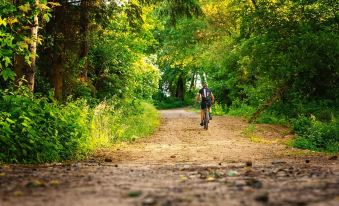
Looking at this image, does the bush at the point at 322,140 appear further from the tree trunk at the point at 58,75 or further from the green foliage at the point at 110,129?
the tree trunk at the point at 58,75

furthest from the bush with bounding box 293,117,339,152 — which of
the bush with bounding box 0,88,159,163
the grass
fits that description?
the bush with bounding box 0,88,159,163

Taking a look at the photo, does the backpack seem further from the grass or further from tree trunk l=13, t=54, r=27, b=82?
tree trunk l=13, t=54, r=27, b=82

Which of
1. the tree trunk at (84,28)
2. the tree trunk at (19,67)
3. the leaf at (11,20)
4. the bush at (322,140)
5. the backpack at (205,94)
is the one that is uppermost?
the tree trunk at (84,28)

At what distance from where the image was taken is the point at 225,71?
35281 mm

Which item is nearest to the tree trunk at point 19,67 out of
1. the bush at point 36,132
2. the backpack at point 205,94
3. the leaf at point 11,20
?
the bush at point 36,132

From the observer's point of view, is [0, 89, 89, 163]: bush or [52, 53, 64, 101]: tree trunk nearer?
[0, 89, 89, 163]: bush

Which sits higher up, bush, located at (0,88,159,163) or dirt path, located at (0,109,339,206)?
bush, located at (0,88,159,163)

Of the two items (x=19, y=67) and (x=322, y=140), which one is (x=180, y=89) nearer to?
(x=322, y=140)

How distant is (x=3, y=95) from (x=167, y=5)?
772 centimetres

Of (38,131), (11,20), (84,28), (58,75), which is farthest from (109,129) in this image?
A: (11,20)

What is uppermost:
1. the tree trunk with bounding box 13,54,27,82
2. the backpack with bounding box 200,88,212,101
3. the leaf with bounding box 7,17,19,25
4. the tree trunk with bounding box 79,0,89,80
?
the tree trunk with bounding box 79,0,89,80

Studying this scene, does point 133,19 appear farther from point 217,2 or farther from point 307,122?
point 217,2

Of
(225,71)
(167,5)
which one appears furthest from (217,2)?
(167,5)

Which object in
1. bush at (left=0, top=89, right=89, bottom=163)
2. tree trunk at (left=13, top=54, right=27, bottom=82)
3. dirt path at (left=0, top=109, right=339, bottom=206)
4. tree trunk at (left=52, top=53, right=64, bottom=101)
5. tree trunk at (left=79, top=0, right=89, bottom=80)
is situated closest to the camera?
dirt path at (left=0, top=109, right=339, bottom=206)
